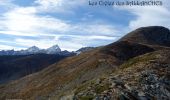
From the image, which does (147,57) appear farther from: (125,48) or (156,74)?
(125,48)

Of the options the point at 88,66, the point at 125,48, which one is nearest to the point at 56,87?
the point at 88,66

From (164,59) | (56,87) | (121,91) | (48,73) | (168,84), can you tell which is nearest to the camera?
(121,91)

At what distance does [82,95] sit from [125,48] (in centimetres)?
9230

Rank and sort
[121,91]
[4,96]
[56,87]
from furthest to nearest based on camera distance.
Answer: [4,96], [56,87], [121,91]

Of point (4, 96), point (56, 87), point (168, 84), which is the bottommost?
point (4, 96)

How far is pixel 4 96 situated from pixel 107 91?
9129 centimetres

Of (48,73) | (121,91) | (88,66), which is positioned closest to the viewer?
(121,91)

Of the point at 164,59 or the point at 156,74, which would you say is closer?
the point at 156,74

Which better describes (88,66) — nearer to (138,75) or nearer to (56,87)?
(56,87)

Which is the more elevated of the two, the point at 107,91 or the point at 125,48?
the point at 107,91

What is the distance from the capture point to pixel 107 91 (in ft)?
184

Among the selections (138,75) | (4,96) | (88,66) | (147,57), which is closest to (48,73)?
(4,96)

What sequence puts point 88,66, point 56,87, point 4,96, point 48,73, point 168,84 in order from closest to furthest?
point 168,84 < point 56,87 < point 88,66 < point 4,96 < point 48,73

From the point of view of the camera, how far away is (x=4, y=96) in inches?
5502
